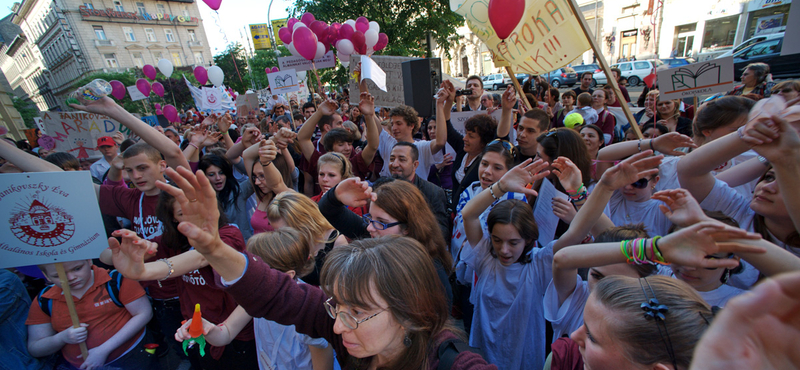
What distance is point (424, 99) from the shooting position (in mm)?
6379

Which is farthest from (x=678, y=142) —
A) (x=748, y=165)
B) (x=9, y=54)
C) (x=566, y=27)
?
(x=9, y=54)

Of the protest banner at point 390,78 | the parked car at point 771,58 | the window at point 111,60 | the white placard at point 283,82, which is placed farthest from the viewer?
the window at point 111,60

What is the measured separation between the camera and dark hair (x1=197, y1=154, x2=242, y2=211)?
3359 millimetres

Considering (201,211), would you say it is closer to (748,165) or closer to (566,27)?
(748,165)

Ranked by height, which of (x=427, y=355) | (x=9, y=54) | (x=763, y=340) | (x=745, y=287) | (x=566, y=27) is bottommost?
(x=745, y=287)

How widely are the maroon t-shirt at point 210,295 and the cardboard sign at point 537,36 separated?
3.28 metres

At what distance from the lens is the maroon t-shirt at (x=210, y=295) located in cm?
204

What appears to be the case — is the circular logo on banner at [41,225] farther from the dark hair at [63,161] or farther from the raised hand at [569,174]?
the raised hand at [569,174]

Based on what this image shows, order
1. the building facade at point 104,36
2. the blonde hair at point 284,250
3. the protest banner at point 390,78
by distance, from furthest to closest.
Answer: the building facade at point 104,36 → the protest banner at point 390,78 → the blonde hair at point 284,250

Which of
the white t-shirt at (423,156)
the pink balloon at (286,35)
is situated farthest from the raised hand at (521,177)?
the pink balloon at (286,35)

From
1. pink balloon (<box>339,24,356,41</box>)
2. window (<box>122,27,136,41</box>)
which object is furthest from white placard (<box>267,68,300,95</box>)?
window (<box>122,27,136,41</box>)

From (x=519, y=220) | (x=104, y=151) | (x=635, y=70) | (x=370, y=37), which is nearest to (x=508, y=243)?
(x=519, y=220)

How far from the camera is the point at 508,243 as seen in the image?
6.59 ft

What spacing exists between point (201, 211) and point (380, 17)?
15396 millimetres
